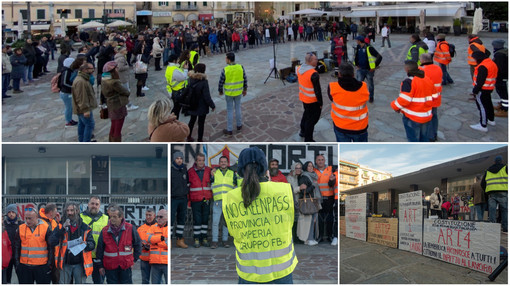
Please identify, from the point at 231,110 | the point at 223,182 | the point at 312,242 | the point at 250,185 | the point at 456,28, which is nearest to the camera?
the point at 250,185

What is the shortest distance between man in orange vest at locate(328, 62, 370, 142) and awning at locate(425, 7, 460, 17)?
26293mm

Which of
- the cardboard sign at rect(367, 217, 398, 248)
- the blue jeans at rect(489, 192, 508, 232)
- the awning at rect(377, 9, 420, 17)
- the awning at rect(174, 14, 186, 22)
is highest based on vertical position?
the awning at rect(174, 14, 186, 22)

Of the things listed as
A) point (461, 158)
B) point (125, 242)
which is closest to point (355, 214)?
point (461, 158)

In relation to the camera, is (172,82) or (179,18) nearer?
→ (172,82)

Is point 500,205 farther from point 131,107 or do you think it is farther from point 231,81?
point 131,107

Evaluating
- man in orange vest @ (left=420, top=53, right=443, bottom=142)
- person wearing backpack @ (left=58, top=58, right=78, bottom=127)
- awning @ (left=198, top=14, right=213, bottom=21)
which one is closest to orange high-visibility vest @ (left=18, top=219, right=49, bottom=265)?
person wearing backpack @ (left=58, top=58, right=78, bottom=127)

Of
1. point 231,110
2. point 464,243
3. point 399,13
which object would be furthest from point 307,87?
point 399,13

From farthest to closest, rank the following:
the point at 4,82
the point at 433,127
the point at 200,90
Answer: the point at 4,82 < the point at 433,127 < the point at 200,90

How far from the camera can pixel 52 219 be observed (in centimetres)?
519

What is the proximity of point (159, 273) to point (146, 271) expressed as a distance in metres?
0.20

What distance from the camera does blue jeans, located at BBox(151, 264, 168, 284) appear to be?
4973mm

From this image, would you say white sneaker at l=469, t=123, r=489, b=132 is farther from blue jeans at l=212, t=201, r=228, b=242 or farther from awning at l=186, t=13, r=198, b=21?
awning at l=186, t=13, r=198, b=21

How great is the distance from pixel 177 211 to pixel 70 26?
4202 centimetres

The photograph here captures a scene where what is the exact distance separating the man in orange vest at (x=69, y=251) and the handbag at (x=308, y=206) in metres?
3.09
